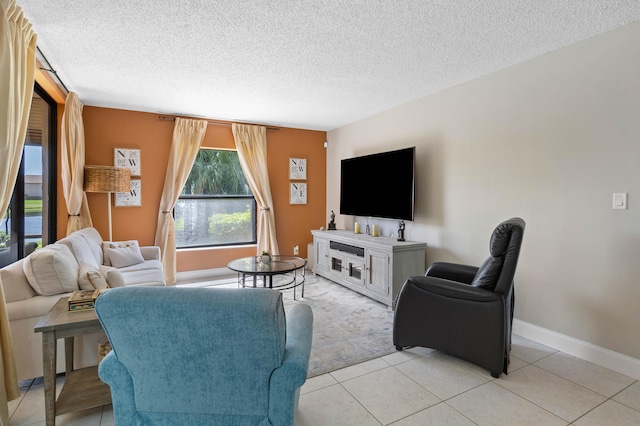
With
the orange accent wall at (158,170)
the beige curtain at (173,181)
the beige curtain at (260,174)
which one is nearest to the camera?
the orange accent wall at (158,170)

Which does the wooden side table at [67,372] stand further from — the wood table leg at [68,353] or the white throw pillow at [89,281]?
the white throw pillow at [89,281]

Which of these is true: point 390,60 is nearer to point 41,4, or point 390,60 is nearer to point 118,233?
point 41,4

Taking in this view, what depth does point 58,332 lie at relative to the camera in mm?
1675

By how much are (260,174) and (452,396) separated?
410 cm

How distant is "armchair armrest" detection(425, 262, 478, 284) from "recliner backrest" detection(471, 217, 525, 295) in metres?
0.55

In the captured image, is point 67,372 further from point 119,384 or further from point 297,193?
point 297,193

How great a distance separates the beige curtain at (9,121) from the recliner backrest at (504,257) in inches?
118

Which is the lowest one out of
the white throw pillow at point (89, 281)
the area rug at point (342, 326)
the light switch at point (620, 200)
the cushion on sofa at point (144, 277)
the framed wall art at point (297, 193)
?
the area rug at point (342, 326)

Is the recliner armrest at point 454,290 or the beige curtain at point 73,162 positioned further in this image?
the beige curtain at point 73,162

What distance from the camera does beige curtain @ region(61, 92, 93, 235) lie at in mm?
3740

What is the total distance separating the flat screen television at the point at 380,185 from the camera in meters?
3.95

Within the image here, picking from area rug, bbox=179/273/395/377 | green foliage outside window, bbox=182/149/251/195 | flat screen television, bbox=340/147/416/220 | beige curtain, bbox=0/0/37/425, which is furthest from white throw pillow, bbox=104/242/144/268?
flat screen television, bbox=340/147/416/220

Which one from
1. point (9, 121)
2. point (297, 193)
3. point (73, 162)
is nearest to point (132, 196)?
point (73, 162)

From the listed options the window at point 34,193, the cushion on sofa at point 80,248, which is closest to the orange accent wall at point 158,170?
the window at point 34,193
